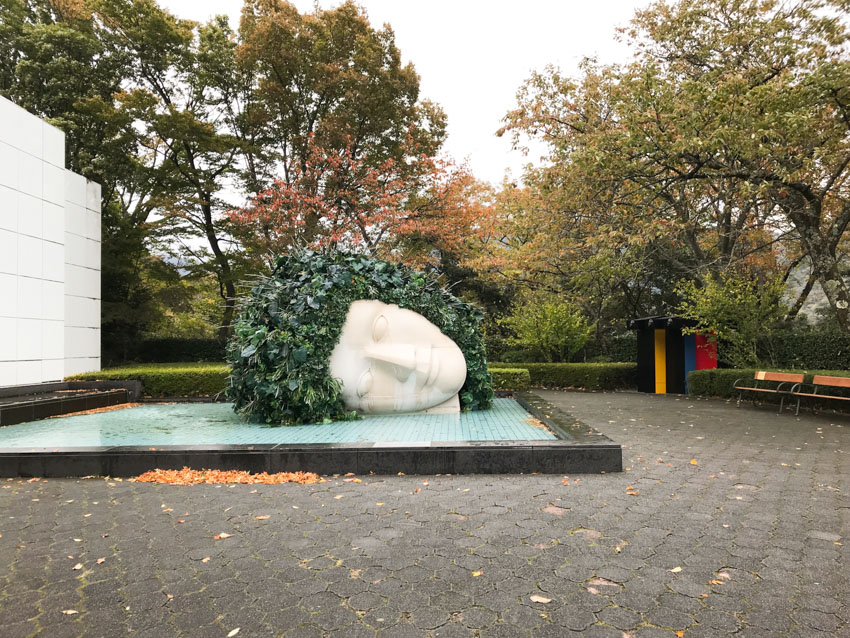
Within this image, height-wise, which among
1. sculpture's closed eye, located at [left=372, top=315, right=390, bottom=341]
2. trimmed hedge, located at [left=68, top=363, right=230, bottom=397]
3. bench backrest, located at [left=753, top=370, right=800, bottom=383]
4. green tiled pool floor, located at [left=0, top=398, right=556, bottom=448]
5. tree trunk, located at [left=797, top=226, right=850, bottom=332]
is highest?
tree trunk, located at [left=797, top=226, right=850, bottom=332]

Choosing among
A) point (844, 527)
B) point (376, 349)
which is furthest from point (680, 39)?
point (844, 527)

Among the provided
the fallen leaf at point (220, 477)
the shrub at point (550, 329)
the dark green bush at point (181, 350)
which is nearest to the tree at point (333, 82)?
the shrub at point (550, 329)

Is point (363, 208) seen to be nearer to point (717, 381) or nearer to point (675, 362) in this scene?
point (675, 362)

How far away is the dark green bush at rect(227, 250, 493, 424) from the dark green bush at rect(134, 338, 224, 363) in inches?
547

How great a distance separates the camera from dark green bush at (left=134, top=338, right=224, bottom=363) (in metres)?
21.4

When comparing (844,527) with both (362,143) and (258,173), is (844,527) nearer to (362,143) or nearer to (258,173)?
(362,143)

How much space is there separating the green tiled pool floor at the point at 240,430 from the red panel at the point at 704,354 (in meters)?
9.25

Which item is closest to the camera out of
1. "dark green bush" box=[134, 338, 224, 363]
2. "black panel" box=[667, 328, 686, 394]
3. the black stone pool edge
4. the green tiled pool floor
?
the black stone pool edge

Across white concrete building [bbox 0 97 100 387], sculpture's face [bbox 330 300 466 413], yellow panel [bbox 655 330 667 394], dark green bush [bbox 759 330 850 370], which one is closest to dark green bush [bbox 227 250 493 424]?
sculpture's face [bbox 330 300 466 413]

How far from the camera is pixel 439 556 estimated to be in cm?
333

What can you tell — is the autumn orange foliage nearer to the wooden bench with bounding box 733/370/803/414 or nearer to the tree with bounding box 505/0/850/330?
the tree with bounding box 505/0/850/330

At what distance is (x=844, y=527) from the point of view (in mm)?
3844

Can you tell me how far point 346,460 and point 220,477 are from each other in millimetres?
1308

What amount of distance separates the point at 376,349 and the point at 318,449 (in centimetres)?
274
